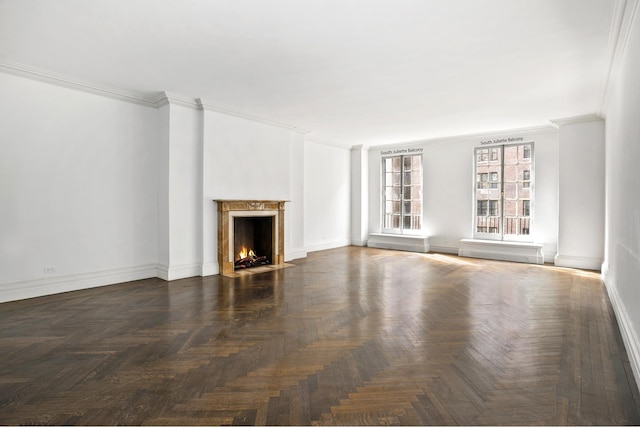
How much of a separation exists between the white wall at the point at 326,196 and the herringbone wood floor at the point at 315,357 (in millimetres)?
4150

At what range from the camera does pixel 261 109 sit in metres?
6.38

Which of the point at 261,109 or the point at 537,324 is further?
the point at 261,109

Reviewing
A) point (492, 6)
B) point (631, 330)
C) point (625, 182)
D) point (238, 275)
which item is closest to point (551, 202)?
point (625, 182)

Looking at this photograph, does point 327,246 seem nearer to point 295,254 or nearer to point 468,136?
point 295,254

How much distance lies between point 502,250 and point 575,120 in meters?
2.93

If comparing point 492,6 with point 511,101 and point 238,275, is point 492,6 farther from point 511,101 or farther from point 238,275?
point 238,275

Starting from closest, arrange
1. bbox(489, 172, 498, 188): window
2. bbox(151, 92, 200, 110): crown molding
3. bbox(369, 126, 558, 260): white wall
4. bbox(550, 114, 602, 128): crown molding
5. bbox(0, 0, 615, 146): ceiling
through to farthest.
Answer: bbox(0, 0, 615, 146): ceiling → bbox(151, 92, 200, 110): crown molding → bbox(550, 114, 602, 128): crown molding → bbox(369, 126, 558, 260): white wall → bbox(489, 172, 498, 188): window

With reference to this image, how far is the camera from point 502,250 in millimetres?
7941

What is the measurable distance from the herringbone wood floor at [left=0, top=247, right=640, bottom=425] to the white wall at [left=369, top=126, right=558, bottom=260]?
123 inches

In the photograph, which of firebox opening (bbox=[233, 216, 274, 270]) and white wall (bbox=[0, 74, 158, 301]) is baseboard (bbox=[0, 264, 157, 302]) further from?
firebox opening (bbox=[233, 216, 274, 270])

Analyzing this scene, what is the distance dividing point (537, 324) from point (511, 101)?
3785mm

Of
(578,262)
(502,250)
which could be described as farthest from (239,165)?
(578,262)

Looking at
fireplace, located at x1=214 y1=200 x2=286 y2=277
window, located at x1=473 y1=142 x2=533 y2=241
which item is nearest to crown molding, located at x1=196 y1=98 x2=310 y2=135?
fireplace, located at x1=214 y1=200 x2=286 y2=277

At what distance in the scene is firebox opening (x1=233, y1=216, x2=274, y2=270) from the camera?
271 inches
